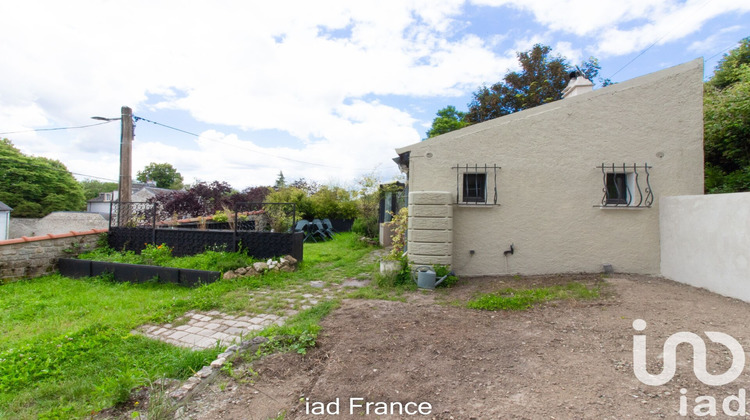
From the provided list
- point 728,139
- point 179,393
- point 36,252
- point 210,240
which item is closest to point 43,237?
point 36,252

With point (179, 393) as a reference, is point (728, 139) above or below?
above

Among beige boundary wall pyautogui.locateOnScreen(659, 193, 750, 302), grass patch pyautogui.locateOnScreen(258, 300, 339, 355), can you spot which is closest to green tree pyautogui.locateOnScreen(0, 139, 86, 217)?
grass patch pyautogui.locateOnScreen(258, 300, 339, 355)

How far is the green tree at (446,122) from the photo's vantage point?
20.7m

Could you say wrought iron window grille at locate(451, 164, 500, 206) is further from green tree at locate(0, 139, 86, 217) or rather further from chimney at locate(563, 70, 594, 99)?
green tree at locate(0, 139, 86, 217)

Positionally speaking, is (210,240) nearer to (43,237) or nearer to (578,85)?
(43,237)

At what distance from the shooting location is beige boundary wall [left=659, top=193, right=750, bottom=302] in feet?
13.4

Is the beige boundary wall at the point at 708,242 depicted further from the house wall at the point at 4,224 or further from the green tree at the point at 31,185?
the green tree at the point at 31,185

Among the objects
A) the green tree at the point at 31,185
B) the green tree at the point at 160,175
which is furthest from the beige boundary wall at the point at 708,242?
the green tree at the point at 160,175

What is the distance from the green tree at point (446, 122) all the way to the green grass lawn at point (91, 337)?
16248 millimetres

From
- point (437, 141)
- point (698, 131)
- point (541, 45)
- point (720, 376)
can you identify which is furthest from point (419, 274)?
point (541, 45)

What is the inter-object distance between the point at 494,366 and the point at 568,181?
4.54 metres

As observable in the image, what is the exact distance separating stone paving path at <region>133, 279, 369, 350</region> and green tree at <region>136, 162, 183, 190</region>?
5826cm

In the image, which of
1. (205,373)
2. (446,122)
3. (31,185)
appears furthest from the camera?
(31,185)

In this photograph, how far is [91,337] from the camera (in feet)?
11.8
